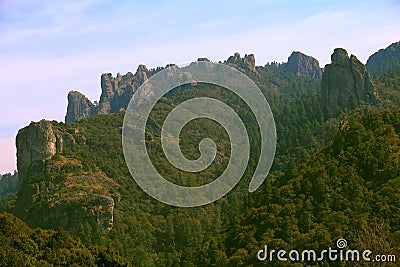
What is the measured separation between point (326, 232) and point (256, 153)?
8985cm

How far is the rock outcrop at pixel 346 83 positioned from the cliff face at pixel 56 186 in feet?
173

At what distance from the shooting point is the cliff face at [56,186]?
324ft

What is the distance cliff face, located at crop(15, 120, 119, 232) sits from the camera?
98.7 m

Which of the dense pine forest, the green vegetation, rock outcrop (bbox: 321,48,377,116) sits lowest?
the green vegetation

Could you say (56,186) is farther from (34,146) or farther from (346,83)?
(346,83)

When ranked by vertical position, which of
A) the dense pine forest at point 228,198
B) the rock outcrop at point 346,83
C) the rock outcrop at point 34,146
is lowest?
the dense pine forest at point 228,198

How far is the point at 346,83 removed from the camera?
140250 millimetres

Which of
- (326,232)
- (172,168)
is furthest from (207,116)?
(326,232)

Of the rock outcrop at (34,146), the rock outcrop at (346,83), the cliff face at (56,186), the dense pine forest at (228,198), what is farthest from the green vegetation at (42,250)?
the rock outcrop at (346,83)

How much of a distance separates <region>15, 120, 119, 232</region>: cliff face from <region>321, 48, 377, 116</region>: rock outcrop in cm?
5281

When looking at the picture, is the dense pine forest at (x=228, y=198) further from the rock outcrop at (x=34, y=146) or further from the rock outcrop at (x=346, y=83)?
the rock outcrop at (x=346, y=83)

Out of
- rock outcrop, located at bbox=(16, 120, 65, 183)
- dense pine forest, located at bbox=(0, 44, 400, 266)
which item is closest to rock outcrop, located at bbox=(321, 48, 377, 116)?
dense pine forest, located at bbox=(0, 44, 400, 266)

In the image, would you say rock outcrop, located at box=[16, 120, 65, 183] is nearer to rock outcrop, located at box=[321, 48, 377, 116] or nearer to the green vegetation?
the green vegetation

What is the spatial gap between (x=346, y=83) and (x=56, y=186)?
67.2m
